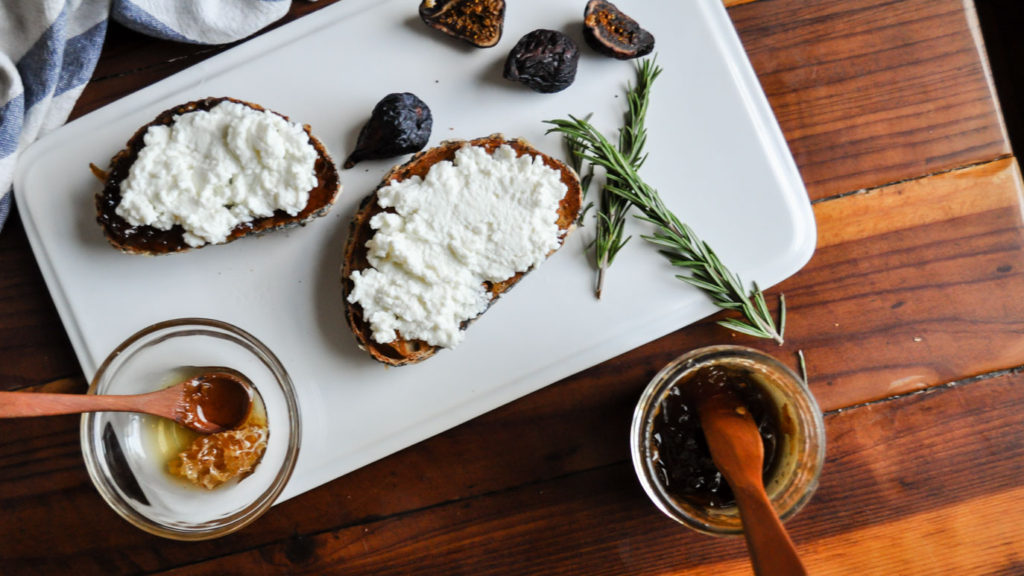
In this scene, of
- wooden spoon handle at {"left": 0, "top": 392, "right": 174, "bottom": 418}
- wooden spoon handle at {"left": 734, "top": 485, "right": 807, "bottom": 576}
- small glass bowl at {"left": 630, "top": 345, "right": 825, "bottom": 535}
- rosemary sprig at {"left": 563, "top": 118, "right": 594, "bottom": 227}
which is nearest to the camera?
wooden spoon handle at {"left": 734, "top": 485, "right": 807, "bottom": 576}

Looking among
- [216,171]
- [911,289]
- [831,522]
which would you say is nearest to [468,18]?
[216,171]

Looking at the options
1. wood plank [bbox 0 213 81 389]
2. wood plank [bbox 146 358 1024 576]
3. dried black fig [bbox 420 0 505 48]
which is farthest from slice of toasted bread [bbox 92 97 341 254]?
wood plank [bbox 146 358 1024 576]

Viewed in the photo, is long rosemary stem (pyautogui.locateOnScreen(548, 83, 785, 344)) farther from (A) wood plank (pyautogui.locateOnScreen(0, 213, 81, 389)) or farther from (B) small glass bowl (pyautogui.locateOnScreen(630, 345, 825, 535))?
(A) wood plank (pyautogui.locateOnScreen(0, 213, 81, 389))

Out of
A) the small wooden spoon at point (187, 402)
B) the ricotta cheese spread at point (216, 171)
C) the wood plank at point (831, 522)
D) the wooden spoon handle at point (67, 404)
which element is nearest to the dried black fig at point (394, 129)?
the ricotta cheese spread at point (216, 171)

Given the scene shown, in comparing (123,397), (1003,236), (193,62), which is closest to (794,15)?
(1003,236)

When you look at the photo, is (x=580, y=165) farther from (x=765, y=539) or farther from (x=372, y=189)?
(x=765, y=539)

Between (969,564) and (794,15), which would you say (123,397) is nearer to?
(794,15)
